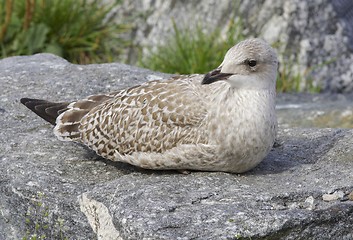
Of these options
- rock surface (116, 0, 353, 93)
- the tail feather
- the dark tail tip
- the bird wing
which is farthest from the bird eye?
rock surface (116, 0, 353, 93)

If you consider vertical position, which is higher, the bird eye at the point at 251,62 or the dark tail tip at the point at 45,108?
the bird eye at the point at 251,62

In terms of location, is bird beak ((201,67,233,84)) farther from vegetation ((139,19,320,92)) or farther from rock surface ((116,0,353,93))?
rock surface ((116,0,353,93))

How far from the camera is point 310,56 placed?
10188 millimetres

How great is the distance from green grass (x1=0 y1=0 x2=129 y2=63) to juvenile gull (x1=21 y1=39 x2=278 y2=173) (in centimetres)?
456

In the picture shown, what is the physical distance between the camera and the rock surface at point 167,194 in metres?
4.97

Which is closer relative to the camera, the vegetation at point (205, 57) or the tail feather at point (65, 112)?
the tail feather at point (65, 112)

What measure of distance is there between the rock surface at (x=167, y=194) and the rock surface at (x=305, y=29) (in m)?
3.41

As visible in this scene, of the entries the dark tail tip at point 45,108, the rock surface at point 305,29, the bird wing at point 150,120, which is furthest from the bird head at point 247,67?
the rock surface at point 305,29

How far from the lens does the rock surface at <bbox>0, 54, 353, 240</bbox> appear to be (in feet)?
16.3

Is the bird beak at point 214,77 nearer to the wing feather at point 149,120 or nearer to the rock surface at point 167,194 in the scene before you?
the wing feather at point 149,120

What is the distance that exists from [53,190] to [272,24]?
16.9 feet

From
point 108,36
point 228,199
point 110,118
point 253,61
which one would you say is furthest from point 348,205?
point 108,36

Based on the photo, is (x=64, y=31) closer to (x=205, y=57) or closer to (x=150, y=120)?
(x=205, y=57)

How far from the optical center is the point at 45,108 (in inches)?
259
